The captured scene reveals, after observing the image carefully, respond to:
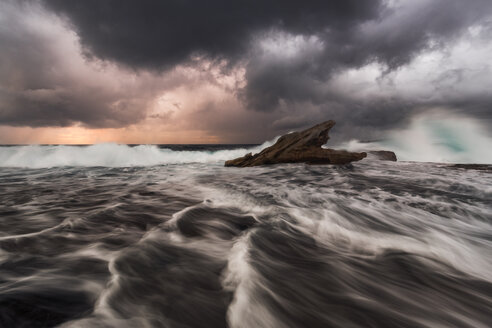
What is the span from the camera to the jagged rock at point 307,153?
12.1 m

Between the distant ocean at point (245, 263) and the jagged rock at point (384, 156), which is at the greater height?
the jagged rock at point (384, 156)

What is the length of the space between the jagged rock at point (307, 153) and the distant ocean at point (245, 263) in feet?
23.8

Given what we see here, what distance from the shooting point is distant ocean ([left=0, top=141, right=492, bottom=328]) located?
1.61 metres

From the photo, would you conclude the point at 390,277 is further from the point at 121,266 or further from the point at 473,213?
the point at 473,213

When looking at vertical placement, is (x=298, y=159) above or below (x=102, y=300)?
above

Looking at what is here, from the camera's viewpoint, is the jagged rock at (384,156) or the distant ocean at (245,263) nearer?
the distant ocean at (245,263)

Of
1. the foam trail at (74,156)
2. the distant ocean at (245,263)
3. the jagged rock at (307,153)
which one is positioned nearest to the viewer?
the distant ocean at (245,263)

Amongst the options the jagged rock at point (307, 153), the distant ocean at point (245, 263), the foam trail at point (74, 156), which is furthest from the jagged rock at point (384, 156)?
the foam trail at point (74, 156)

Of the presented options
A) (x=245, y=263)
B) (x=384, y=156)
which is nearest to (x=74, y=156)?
(x=245, y=263)

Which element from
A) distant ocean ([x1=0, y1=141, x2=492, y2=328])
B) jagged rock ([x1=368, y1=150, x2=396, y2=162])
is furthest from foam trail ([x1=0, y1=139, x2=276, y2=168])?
jagged rock ([x1=368, y1=150, x2=396, y2=162])

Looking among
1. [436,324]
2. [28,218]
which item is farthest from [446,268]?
[28,218]

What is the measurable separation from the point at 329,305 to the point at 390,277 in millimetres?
859

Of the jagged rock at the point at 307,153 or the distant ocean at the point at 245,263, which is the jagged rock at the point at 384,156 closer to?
the jagged rock at the point at 307,153

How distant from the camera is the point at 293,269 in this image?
89.5 inches
